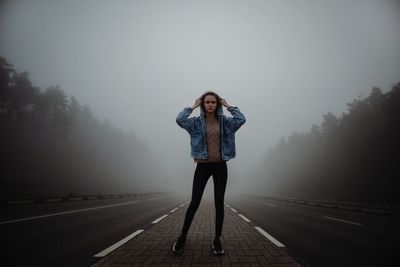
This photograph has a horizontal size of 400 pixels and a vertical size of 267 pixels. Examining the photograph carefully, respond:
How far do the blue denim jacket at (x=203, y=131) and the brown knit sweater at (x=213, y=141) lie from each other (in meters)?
0.07

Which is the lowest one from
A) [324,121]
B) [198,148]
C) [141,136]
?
[198,148]

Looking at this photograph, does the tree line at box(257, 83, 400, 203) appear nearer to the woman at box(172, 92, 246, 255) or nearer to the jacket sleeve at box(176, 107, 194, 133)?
the woman at box(172, 92, 246, 255)

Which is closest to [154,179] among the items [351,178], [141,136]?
[141,136]

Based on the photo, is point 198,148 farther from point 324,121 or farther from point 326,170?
point 326,170

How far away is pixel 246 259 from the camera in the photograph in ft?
10.4

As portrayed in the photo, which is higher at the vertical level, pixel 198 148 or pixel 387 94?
pixel 387 94

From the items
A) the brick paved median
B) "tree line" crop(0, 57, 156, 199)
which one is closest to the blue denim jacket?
the brick paved median

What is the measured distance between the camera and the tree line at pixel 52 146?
3016 centimetres

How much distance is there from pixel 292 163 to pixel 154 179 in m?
71.7

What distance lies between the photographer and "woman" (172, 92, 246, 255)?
362 centimetres

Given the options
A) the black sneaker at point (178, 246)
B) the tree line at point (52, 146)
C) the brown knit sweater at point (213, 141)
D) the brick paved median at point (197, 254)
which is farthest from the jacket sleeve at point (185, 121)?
the tree line at point (52, 146)

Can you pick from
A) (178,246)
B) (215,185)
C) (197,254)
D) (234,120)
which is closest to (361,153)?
(234,120)

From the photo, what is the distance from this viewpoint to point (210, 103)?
3.83 metres

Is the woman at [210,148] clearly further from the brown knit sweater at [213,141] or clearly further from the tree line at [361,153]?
the tree line at [361,153]
